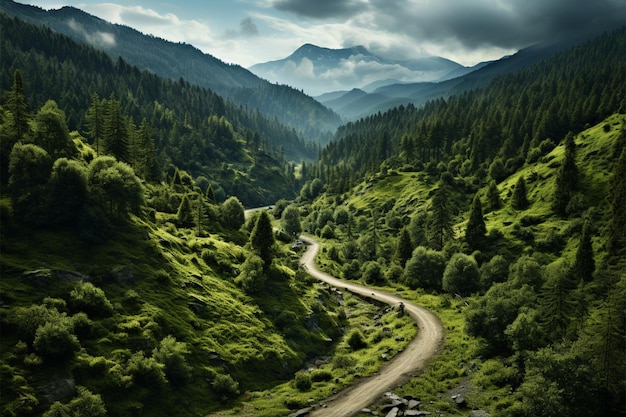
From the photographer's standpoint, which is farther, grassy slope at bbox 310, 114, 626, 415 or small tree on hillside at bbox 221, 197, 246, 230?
small tree on hillside at bbox 221, 197, 246, 230

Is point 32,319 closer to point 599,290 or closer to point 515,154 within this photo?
point 599,290

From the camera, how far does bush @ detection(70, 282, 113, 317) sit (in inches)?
1858

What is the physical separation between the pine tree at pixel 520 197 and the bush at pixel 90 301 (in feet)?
395

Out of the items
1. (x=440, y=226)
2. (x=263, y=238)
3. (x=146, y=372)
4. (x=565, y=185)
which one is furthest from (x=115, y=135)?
(x=565, y=185)

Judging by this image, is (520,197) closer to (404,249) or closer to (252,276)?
(404,249)

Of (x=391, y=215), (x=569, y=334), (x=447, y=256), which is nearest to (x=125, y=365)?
(x=569, y=334)

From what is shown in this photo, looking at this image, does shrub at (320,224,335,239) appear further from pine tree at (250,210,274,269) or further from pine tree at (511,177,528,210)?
pine tree at (250,210,274,269)

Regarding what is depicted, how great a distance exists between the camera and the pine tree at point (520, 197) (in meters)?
123

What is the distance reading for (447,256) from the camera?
341ft

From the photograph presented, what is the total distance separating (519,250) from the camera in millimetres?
104062

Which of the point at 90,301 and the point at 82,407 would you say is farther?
the point at 90,301

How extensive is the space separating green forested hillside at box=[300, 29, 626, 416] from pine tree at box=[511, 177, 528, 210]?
339 mm

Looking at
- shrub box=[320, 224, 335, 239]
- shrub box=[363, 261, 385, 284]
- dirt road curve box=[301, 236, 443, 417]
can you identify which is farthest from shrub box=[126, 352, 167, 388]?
shrub box=[320, 224, 335, 239]

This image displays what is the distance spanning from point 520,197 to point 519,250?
89.2ft
